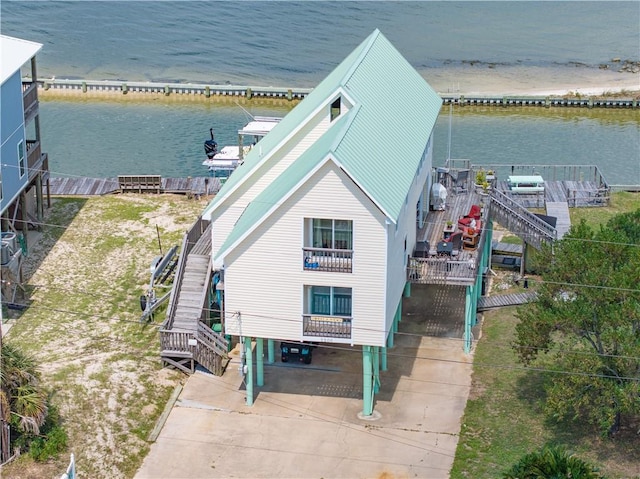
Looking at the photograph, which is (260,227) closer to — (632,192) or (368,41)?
(368,41)

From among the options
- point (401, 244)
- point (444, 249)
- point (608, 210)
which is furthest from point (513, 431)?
point (608, 210)

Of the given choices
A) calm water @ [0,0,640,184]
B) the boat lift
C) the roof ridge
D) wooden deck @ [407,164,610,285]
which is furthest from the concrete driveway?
calm water @ [0,0,640,184]

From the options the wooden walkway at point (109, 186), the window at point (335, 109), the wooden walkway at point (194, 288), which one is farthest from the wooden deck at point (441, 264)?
the wooden walkway at point (109, 186)

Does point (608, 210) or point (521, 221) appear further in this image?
point (608, 210)

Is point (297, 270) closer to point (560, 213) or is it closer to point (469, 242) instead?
point (469, 242)

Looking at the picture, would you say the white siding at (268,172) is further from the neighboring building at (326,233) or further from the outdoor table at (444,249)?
the outdoor table at (444,249)

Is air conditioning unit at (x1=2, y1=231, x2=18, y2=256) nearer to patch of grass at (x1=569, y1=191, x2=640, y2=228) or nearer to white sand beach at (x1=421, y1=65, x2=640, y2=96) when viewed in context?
patch of grass at (x1=569, y1=191, x2=640, y2=228)

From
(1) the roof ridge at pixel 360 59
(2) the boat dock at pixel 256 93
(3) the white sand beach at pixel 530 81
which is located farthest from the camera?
(3) the white sand beach at pixel 530 81

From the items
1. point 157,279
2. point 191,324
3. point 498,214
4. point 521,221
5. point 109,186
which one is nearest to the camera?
point 191,324

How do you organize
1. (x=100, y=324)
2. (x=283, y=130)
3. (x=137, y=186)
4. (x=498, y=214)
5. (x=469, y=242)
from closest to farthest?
(x=283, y=130) → (x=469, y=242) → (x=100, y=324) → (x=498, y=214) → (x=137, y=186)
